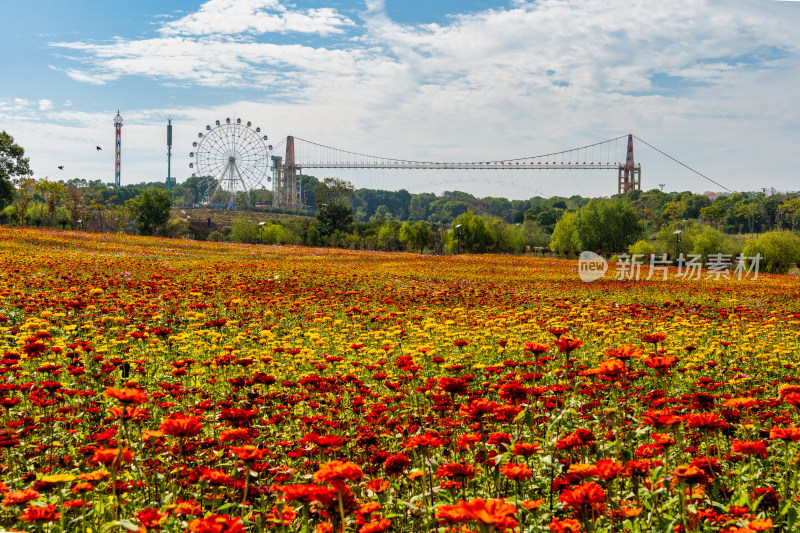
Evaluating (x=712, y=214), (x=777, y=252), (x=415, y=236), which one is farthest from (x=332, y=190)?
(x=712, y=214)

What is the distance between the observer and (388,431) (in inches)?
140

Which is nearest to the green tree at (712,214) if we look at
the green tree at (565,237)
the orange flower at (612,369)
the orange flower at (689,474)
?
the green tree at (565,237)

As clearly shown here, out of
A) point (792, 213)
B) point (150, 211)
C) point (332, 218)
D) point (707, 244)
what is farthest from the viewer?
point (792, 213)

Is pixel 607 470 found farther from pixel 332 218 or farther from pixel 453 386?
pixel 332 218

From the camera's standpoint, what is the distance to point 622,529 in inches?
91.3

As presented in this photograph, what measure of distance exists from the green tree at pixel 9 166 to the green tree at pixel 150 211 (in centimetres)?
1212

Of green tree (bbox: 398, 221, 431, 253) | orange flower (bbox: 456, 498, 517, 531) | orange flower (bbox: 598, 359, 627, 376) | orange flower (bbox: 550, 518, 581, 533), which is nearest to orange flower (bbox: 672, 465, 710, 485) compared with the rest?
orange flower (bbox: 550, 518, 581, 533)

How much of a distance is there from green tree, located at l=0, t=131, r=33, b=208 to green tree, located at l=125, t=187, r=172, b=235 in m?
12.1

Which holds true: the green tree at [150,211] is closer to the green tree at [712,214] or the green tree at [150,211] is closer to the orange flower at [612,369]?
the orange flower at [612,369]

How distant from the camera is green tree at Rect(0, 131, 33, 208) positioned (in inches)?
1372

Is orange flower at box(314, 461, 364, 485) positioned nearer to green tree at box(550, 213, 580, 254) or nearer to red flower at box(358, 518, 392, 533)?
red flower at box(358, 518, 392, 533)

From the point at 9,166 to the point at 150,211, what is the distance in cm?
1380

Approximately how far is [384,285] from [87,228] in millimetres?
49413

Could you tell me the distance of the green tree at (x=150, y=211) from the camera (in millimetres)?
49125
